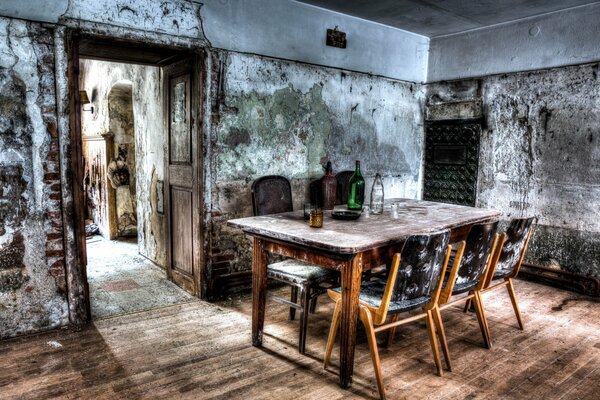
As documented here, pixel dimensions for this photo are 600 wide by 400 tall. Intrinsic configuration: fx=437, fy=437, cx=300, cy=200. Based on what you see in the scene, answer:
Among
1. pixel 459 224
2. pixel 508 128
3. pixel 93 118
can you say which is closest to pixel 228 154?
pixel 459 224

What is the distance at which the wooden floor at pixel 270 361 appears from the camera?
2.45 metres

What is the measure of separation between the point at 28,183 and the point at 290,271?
1932mm

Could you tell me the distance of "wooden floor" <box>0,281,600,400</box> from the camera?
245 cm

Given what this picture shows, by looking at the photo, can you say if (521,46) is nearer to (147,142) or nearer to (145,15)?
(145,15)

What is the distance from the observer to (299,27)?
14.3 feet

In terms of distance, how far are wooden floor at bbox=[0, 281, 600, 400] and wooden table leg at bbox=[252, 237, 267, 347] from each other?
0.12m

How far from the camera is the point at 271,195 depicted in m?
3.93

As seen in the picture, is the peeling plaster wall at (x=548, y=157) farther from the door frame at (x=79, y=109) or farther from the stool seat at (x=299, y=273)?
the door frame at (x=79, y=109)

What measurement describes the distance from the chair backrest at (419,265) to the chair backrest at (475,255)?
28 centimetres

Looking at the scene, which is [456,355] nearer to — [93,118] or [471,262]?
[471,262]

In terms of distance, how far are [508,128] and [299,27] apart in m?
2.56

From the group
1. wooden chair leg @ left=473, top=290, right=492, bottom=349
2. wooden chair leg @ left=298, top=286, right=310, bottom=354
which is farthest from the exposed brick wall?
wooden chair leg @ left=473, top=290, right=492, bottom=349

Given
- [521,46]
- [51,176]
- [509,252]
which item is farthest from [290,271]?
[521,46]

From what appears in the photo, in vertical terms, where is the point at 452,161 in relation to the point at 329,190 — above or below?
above
